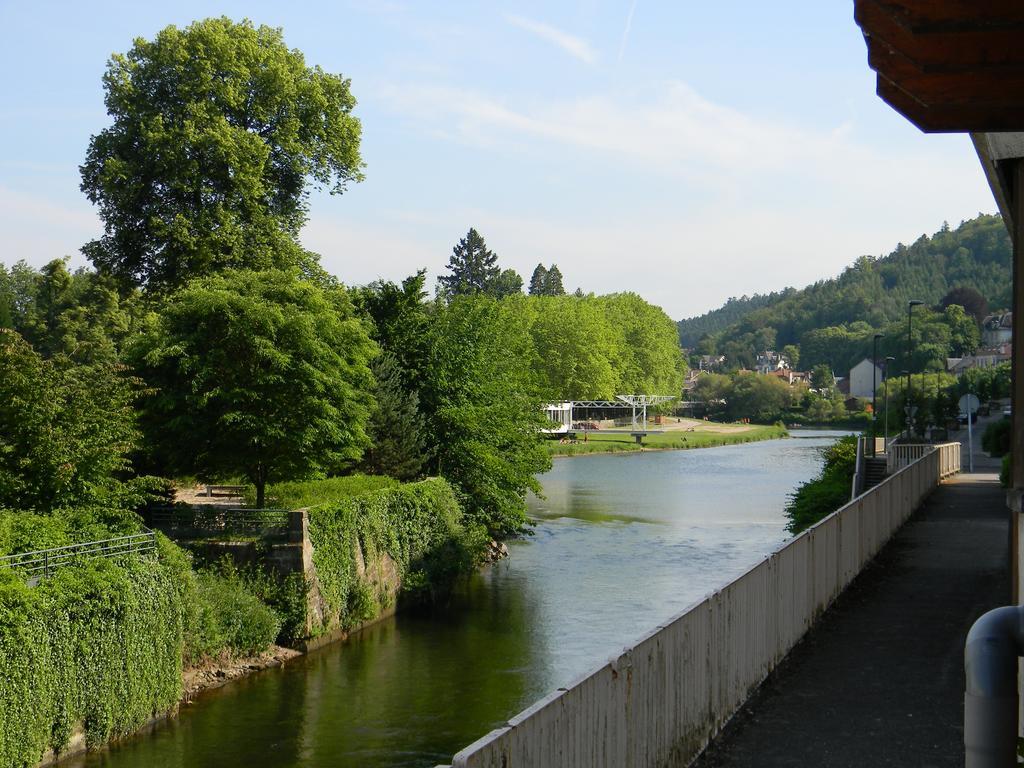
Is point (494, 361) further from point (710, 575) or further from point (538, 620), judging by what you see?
point (538, 620)

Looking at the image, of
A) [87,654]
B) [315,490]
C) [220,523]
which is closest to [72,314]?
[315,490]

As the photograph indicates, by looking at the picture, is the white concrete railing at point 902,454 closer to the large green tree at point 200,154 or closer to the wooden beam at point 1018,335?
Result: the large green tree at point 200,154

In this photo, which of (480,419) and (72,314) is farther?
(72,314)

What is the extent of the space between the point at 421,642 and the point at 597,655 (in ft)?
15.8

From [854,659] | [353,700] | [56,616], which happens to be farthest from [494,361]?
[854,659]

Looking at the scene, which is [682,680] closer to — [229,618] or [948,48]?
[948,48]

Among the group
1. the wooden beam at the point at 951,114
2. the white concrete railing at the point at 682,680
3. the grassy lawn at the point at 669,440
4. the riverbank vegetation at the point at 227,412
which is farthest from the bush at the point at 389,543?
the grassy lawn at the point at 669,440

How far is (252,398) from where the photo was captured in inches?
1211

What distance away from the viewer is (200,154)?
41.8 metres

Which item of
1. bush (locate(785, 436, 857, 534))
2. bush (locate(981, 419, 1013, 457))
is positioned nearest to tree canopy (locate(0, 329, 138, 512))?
bush (locate(785, 436, 857, 534))

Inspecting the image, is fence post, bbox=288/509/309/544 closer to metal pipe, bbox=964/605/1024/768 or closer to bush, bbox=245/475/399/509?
bush, bbox=245/475/399/509

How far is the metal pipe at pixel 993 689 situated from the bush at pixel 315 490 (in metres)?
27.9

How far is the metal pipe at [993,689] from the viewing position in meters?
3.25

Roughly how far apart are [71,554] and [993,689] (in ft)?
65.7
